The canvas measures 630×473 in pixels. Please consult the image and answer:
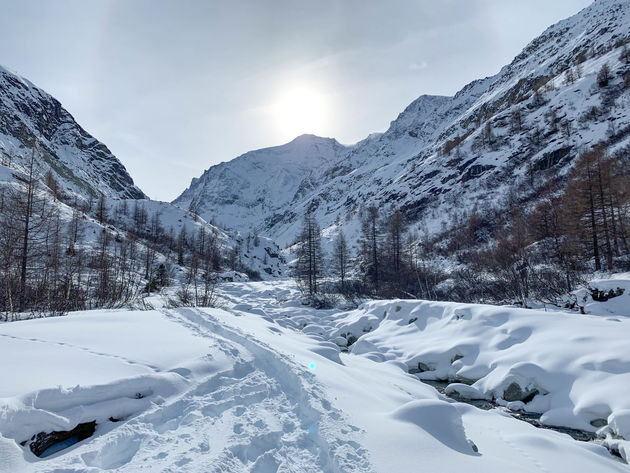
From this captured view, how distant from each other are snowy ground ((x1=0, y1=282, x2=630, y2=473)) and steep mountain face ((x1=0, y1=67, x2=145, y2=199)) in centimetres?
10894

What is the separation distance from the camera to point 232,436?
398cm

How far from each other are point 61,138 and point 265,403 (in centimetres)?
17384

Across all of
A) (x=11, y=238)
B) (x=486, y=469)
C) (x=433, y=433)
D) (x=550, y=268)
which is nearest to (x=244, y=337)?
(x=433, y=433)

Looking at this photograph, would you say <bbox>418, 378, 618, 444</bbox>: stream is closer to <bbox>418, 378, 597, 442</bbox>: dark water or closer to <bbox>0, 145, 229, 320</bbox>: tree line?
<bbox>418, 378, 597, 442</bbox>: dark water

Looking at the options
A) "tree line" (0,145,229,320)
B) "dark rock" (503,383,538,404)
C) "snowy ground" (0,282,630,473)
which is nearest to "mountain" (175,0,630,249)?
"tree line" (0,145,229,320)

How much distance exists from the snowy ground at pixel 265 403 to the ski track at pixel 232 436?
18mm

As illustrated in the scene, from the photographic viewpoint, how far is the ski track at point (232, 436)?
3.35 m

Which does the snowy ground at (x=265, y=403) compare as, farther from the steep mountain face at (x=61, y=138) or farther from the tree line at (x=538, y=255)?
the steep mountain face at (x=61, y=138)

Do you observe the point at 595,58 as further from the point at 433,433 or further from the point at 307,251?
the point at 433,433

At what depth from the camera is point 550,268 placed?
23312 millimetres

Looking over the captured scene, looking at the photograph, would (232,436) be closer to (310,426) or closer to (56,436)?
(310,426)

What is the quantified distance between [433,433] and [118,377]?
464 cm

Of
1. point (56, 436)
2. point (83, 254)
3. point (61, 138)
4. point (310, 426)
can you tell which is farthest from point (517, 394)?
point (61, 138)

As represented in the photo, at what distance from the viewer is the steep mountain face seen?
333 feet
